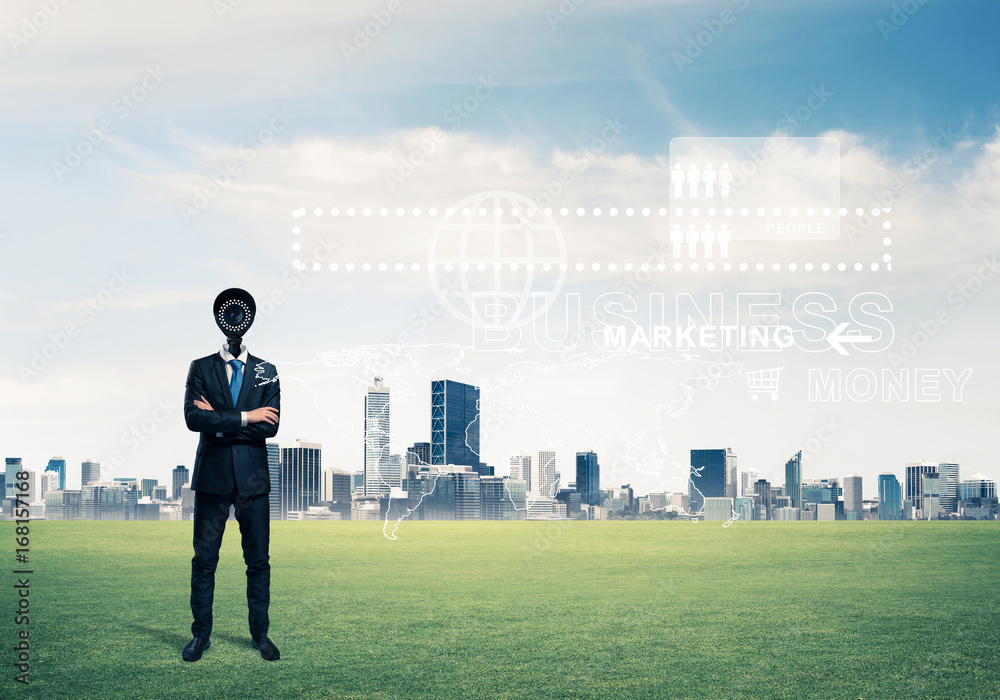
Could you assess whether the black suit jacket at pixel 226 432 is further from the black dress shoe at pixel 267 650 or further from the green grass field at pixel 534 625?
the green grass field at pixel 534 625

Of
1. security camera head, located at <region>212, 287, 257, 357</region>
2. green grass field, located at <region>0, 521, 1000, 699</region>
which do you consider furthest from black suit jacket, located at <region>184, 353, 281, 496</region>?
green grass field, located at <region>0, 521, 1000, 699</region>

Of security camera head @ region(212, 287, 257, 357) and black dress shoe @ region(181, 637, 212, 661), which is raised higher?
security camera head @ region(212, 287, 257, 357)

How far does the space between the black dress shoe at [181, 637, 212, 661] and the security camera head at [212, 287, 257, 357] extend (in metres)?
2.98

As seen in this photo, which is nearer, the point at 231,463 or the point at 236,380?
the point at 231,463

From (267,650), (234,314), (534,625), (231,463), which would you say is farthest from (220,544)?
(534,625)

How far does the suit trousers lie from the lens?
324 inches

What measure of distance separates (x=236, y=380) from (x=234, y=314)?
676mm

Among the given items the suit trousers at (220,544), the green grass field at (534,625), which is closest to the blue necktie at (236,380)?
the suit trousers at (220,544)

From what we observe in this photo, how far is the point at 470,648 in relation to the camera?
29.7 feet

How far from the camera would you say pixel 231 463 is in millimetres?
8117

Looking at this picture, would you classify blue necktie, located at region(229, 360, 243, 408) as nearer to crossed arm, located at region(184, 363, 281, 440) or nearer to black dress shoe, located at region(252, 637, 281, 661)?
crossed arm, located at region(184, 363, 281, 440)

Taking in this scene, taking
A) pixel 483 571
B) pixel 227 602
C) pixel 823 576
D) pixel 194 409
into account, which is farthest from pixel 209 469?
pixel 823 576

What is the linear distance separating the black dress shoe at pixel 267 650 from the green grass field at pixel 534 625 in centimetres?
17

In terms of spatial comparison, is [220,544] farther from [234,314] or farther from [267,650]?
[234,314]
